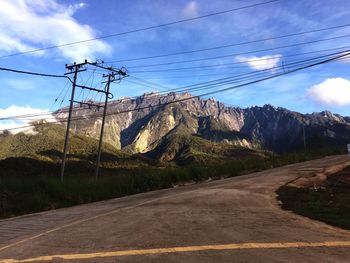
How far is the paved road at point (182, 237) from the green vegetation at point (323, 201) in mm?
540

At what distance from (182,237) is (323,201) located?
7.49m

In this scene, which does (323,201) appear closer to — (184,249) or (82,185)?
(184,249)

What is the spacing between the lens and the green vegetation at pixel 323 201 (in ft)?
40.4

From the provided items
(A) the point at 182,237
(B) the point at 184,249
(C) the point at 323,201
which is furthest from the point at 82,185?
(B) the point at 184,249

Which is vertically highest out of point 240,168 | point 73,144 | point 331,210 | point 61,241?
point 73,144

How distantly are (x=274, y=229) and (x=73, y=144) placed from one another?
15992 cm

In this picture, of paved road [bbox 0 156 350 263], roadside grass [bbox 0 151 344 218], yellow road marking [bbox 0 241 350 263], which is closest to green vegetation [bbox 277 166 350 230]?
paved road [bbox 0 156 350 263]

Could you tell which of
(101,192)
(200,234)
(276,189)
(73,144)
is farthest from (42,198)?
(73,144)

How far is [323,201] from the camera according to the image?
51.6 ft

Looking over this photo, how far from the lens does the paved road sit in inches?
321

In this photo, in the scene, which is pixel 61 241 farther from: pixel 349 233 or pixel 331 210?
pixel 331 210

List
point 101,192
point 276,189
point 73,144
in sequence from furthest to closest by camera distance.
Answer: point 73,144 → point 101,192 → point 276,189

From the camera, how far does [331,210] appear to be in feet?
44.1

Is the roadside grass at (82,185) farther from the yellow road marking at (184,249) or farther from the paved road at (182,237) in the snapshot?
the yellow road marking at (184,249)
